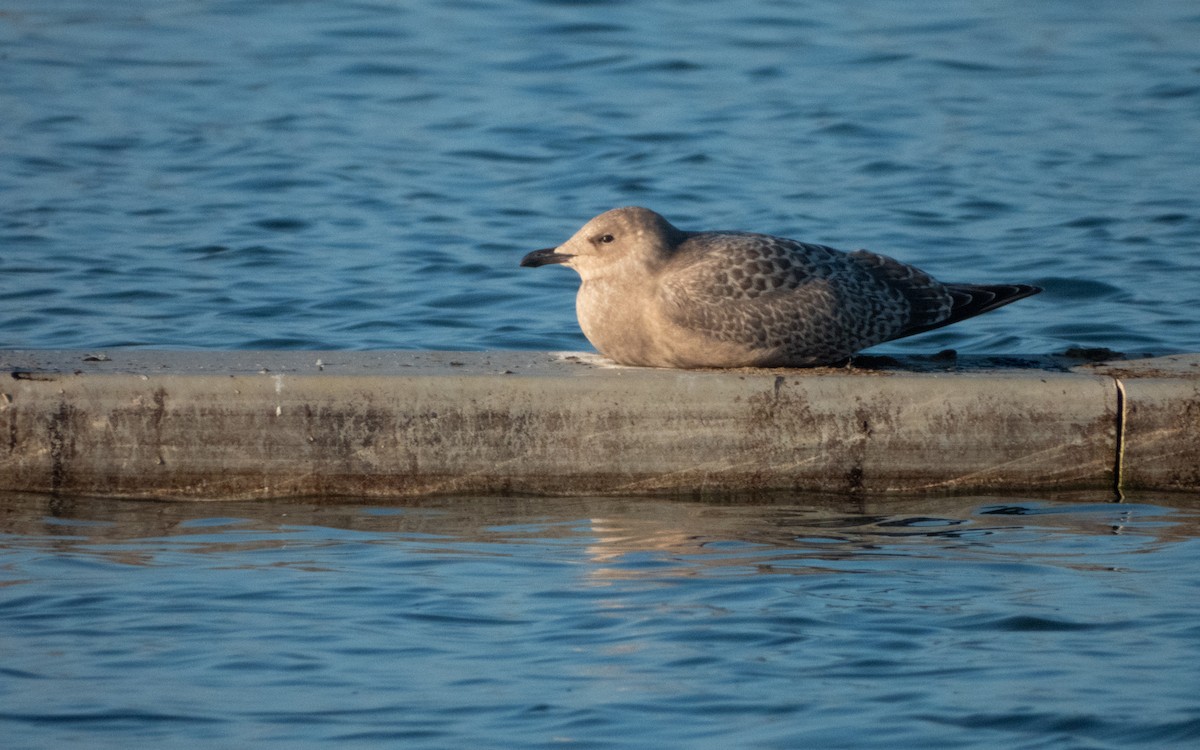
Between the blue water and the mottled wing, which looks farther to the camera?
the mottled wing

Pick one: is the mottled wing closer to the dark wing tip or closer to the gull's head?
the gull's head

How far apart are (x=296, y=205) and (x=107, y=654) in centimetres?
979

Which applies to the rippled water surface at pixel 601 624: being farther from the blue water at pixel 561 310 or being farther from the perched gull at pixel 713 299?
the perched gull at pixel 713 299

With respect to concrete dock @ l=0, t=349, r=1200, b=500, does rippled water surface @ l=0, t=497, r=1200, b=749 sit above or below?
below

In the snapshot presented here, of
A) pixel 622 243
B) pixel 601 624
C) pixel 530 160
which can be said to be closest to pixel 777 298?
pixel 622 243

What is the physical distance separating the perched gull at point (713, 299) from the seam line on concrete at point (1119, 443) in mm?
1169

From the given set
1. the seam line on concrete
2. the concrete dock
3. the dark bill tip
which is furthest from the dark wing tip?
the dark bill tip

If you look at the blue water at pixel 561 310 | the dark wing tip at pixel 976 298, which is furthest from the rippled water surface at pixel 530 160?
the dark wing tip at pixel 976 298

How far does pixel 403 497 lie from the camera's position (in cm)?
761

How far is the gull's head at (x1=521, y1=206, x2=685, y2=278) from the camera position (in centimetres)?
805

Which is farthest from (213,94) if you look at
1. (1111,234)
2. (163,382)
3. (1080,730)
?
(1080,730)

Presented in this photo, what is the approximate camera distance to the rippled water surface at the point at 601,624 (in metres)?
5.26

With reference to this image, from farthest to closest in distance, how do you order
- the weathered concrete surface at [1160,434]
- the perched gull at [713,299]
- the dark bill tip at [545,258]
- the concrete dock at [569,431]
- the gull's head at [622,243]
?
the dark bill tip at [545,258] → the gull's head at [622,243] → the perched gull at [713,299] → the weathered concrete surface at [1160,434] → the concrete dock at [569,431]

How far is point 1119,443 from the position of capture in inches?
303
